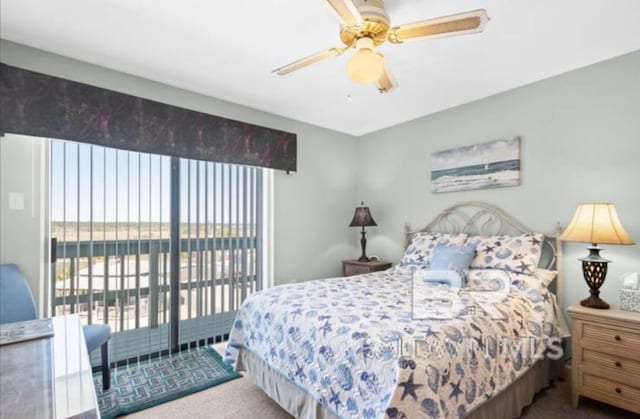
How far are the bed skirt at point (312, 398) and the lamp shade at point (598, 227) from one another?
3.09ft

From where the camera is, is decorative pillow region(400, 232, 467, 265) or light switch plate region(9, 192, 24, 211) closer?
light switch plate region(9, 192, 24, 211)

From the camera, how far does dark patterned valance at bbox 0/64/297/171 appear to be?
2.27 m

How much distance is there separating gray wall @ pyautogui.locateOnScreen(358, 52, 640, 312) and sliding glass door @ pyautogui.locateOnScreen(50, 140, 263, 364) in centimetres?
219

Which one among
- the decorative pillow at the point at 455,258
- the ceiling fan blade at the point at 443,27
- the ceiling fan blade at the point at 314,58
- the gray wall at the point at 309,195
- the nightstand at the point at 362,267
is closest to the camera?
the ceiling fan blade at the point at 443,27

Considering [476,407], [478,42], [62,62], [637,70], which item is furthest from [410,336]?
[62,62]

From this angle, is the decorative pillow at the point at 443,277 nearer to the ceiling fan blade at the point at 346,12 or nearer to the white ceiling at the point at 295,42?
the white ceiling at the point at 295,42

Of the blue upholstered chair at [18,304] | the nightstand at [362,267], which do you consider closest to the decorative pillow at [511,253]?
the nightstand at [362,267]

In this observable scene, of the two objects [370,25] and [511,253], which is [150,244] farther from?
[511,253]

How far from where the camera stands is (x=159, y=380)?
2529mm

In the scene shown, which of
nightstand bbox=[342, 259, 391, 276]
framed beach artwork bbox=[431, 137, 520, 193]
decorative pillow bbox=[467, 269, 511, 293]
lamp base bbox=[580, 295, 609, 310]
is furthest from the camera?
nightstand bbox=[342, 259, 391, 276]

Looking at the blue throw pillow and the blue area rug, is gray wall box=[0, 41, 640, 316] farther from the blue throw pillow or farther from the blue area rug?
the blue area rug

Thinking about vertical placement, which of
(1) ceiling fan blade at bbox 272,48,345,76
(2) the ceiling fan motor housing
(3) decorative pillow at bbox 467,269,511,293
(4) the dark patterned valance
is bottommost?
(3) decorative pillow at bbox 467,269,511,293

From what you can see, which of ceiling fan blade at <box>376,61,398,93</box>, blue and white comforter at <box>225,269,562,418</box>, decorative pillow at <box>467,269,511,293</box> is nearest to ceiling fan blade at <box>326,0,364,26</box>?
ceiling fan blade at <box>376,61,398,93</box>

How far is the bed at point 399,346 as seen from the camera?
4.65 feet
